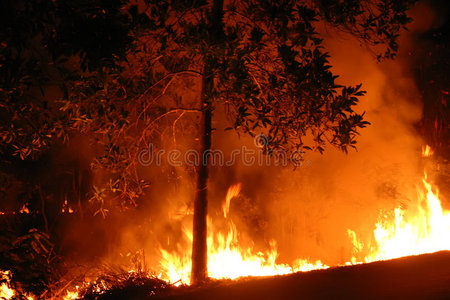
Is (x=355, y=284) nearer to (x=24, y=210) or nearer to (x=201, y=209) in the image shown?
(x=201, y=209)

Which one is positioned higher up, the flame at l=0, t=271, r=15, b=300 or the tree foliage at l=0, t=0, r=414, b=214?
the tree foliage at l=0, t=0, r=414, b=214

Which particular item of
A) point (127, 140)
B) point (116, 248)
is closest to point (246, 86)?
point (127, 140)

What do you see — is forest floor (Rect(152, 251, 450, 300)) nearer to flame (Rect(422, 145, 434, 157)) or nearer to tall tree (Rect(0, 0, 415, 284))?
tall tree (Rect(0, 0, 415, 284))

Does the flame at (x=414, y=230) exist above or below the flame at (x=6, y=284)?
above

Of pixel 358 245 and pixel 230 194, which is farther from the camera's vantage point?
pixel 230 194

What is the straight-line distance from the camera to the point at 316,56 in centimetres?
575

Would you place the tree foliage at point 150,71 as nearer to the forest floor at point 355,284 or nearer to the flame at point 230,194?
the forest floor at point 355,284

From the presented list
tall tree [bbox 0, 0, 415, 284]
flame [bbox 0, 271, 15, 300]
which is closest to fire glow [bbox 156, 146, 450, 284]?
tall tree [bbox 0, 0, 415, 284]

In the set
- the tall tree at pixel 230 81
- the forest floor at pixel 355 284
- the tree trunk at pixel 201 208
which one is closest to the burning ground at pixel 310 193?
the tree trunk at pixel 201 208

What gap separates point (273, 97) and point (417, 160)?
753 cm

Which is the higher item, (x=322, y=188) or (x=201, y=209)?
(x=322, y=188)

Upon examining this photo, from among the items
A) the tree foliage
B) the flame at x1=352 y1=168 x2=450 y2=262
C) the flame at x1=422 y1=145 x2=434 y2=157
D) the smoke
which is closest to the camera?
the tree foliage

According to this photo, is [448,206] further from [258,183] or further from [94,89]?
[94,89]

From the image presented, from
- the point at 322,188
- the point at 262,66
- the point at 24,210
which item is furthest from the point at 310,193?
the point at 24,210
